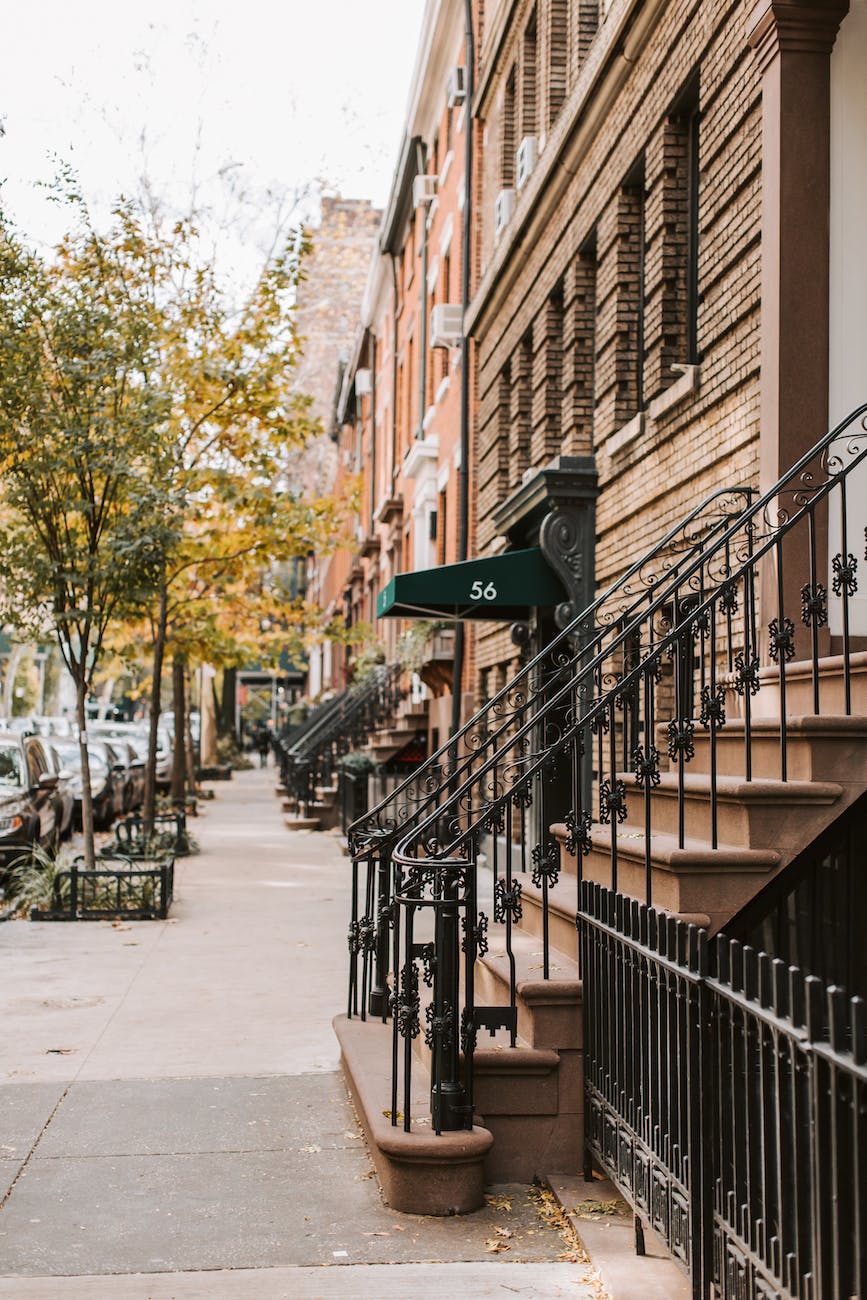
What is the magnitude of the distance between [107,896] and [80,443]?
4.51m

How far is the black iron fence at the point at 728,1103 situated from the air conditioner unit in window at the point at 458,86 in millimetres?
17302

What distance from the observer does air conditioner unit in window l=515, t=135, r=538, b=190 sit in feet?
52.3

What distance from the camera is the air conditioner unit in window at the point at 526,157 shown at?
15945 mm

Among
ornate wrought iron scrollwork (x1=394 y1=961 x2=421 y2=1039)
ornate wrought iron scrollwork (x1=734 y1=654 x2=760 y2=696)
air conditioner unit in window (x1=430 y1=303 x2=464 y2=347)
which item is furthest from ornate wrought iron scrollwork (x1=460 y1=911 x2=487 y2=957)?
air conditioner unit in window (x1=430 y1=303 x2=464 y2=347)

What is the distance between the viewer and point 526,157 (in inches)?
636

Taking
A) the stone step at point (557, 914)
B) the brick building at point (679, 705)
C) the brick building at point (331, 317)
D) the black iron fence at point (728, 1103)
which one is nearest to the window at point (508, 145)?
the brick building at point (679, 705)

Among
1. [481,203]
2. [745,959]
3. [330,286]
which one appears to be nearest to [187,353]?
[481,203]

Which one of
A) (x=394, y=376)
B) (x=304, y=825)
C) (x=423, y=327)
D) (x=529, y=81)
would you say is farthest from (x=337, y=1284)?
(x=394, y=376)

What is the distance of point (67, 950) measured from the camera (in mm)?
11836

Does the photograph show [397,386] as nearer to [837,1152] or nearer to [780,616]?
[780,616]

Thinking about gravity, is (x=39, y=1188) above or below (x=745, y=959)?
below

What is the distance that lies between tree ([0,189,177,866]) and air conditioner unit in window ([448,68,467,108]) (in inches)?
285

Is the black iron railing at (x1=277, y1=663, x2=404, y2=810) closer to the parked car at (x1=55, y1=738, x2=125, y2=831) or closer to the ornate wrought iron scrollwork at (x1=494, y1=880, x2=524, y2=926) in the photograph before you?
the parked car at (x1=55, y1=738, x2=125, y2=831)

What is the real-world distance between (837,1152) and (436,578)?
924cm
